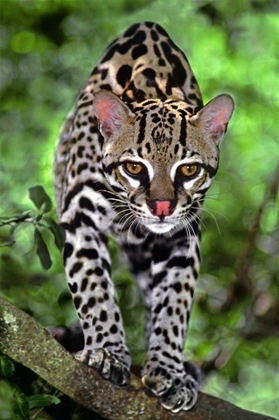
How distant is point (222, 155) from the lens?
34.8 feet

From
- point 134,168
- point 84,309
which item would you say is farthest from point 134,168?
point 84,309

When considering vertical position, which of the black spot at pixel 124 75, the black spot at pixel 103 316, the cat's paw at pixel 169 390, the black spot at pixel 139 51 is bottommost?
the cat's paw at pixel 169 390

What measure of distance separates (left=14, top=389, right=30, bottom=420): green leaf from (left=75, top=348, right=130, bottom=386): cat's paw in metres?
0.97

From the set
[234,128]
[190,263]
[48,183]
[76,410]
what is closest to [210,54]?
[234,128]

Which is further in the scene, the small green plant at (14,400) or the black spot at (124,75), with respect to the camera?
the black spot at (124,75)

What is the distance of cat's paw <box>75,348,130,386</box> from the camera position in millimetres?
5771

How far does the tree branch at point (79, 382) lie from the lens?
4.96 metres

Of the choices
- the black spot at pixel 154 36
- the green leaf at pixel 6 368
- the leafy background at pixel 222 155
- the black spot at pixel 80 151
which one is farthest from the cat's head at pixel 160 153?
the leafy background at pixel 222 155

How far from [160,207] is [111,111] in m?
0.72

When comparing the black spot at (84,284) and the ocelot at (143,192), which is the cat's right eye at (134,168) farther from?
the black spot at (84,284)

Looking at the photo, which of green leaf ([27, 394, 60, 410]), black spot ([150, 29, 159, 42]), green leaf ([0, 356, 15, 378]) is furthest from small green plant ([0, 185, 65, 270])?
black spot ([150, 29, 159, 42])

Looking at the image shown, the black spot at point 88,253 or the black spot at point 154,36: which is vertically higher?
the black spot at point 154,36

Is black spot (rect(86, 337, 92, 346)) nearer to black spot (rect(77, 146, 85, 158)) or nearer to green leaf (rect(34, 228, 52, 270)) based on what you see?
green leaf (rect(34, 228, 52, 270))

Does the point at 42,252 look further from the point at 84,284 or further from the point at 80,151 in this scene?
the point at 80,151
